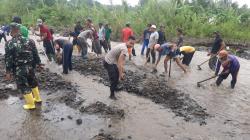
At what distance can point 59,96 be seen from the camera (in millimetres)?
9352

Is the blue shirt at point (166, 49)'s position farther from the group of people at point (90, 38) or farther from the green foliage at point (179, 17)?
the green foliage at point (179, 17)

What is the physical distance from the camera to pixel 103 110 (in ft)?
27.2

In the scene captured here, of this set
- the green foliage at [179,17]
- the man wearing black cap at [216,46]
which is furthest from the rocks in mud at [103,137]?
the green foliage at [179,17]

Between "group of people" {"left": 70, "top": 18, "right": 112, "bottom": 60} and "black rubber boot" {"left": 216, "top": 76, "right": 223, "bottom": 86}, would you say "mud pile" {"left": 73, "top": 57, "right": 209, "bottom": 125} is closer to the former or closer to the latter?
"group of people" {"left": 70, "top": 18, "right": 112, "bottom": 60}

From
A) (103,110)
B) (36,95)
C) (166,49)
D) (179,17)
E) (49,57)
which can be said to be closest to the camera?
(103,110)

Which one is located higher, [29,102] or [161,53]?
[161,53]

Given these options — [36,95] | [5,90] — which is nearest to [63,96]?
[36,95]

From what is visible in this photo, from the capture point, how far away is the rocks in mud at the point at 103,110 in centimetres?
813

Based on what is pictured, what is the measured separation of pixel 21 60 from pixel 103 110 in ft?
7.09

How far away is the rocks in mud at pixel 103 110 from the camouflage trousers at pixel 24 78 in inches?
52.1

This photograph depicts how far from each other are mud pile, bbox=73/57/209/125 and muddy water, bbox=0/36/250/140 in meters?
0.26

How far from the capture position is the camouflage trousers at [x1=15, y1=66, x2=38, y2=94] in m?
7.77

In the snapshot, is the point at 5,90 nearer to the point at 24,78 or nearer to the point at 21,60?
the point at 24,78

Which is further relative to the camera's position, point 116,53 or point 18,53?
point 116,53
